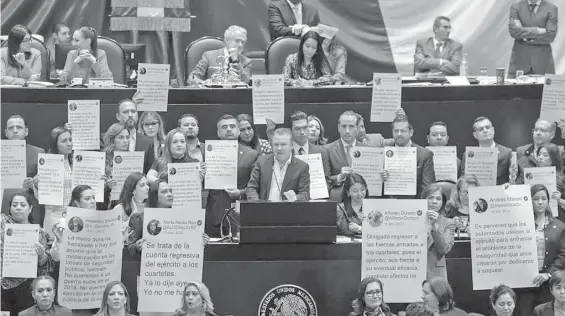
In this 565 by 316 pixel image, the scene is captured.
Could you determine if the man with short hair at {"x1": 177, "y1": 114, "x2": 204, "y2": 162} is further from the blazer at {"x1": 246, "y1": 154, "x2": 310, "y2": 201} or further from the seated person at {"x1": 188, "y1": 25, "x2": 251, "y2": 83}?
the seated person at {"x1": 188, "y1": 25, "x2": 251, "y2": 83}

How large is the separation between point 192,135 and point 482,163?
2.56m

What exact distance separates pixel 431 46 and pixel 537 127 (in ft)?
6.59

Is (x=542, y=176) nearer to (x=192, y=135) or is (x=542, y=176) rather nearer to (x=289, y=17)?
(x=192, y=135)

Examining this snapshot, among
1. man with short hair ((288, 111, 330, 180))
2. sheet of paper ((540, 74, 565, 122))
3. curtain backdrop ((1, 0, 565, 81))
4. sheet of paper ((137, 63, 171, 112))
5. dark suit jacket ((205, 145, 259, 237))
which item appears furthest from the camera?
curtain backdrop ((1, 0, 565, 81))

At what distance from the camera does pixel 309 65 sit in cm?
1199

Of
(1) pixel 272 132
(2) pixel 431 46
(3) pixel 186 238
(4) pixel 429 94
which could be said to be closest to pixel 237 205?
(3) pixel 186 238

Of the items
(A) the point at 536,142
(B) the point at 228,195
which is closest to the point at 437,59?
(A) the point at 536,142

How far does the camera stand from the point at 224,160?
1071 cm

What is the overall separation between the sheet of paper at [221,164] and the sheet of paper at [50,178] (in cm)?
123

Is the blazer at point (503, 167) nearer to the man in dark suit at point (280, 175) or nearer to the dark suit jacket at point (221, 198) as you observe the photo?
the man in dark suit at point (280, 175)

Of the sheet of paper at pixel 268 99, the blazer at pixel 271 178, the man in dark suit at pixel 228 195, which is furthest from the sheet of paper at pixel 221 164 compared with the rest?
the sheet of paper at pixel 268 99

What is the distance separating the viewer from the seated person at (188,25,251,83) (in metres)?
12.1

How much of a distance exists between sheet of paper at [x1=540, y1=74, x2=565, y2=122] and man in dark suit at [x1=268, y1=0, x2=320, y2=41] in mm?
2703

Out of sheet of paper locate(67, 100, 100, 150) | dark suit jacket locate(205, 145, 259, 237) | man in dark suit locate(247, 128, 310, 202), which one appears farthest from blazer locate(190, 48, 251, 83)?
man in dark suit locate(247, 128, 310, 202)
